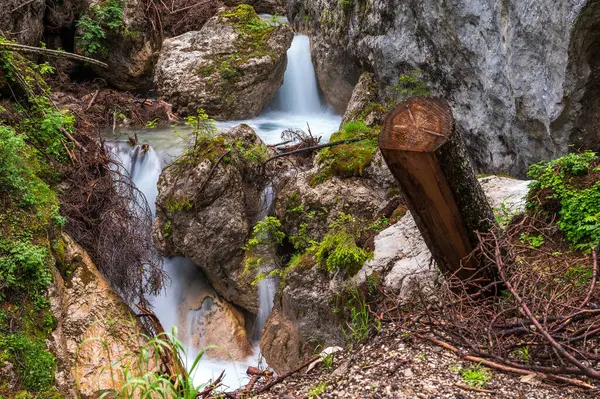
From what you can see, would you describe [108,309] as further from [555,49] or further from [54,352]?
[555,49]

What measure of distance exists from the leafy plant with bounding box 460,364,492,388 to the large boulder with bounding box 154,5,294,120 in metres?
10.1

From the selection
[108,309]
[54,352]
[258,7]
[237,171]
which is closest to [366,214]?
[237,171]

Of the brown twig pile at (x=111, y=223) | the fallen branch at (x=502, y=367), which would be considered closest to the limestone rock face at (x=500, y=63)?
the fallen branch at (x=502, y=367)

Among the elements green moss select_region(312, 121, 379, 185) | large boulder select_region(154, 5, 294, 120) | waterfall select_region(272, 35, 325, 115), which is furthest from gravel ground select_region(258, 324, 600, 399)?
waterfall select_region(272, 35, 325, 115)

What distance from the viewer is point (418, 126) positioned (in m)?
3.18

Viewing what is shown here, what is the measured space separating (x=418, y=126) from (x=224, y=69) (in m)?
9.56

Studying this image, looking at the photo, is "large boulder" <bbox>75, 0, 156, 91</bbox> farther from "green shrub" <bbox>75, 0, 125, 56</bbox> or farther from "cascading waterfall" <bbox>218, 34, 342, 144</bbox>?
"cascading waterfall" <bbox>218, 34, 342, 144</bbox>

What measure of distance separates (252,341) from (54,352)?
3.79 m

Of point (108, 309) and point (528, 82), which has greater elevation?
point (528, 82)

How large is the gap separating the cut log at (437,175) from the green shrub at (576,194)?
902 mm

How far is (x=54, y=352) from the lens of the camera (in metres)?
5.01

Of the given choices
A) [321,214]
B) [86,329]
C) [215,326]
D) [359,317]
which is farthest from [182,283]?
[359,317]

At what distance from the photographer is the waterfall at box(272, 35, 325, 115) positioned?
41.7 feet

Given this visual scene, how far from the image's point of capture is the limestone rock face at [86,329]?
16.9 ft
